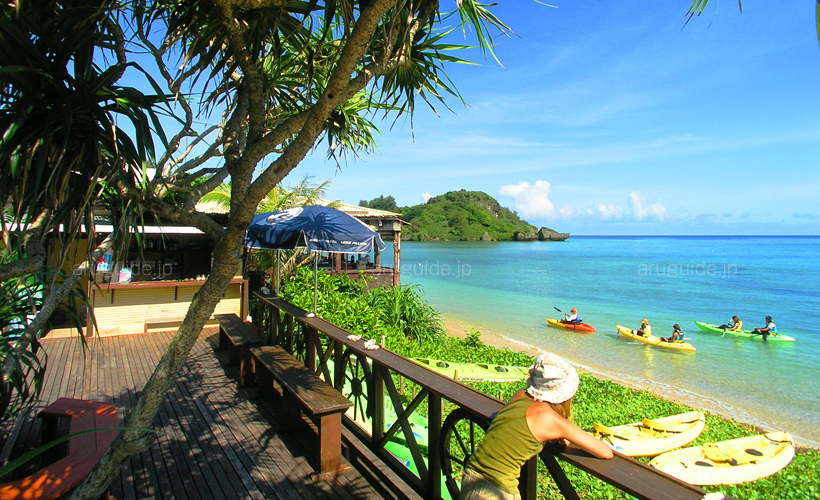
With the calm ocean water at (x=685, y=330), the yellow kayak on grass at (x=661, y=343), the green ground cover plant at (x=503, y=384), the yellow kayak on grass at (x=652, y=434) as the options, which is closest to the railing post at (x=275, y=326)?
the green ground cover plant at (x=503, y=384)

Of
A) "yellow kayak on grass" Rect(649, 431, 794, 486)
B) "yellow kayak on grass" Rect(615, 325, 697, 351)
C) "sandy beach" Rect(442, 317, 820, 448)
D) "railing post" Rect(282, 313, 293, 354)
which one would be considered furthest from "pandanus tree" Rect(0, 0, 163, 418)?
"yellow kayak on grass" Rect(615, 325, 697, 351)

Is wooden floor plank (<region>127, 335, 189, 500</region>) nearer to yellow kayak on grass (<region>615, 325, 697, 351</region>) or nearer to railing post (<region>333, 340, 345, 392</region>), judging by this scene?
railing post (<region>333, 340, 345, 392</region>)

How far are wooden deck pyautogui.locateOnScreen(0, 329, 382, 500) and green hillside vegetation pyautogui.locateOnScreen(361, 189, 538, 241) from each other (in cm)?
11386

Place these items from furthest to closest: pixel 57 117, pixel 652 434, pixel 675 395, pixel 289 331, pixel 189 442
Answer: pixel 675 395
pixel 652 434
pixel 289 331
pixel 189 442
pixel 57 117

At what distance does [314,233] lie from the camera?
488cm

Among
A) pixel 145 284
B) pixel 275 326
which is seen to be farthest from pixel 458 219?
pixel 275 326

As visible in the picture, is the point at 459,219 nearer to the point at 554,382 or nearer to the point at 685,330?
the point at 685,330

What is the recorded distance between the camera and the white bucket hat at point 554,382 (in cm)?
198

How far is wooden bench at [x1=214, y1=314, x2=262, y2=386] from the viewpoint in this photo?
5.14 m

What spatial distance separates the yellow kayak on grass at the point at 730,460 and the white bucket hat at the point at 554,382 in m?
4.62

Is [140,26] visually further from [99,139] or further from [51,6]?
[99,139]

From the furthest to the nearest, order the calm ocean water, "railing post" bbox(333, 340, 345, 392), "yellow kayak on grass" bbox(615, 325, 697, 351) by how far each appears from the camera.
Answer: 1. "yellow kayak on grass" bbox(615, 325, 697, 351)
2. the calm ocean water
3. "railing post" bbox(333, 340, 345, 392)

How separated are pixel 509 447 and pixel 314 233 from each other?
11.3ft

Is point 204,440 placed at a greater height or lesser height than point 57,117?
lesser
